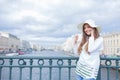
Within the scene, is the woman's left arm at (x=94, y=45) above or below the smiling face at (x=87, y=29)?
below

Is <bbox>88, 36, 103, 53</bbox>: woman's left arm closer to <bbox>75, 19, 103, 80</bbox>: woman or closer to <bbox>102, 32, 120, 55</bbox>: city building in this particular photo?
<bbox>75, 19, 103, 80</bbox>: woman

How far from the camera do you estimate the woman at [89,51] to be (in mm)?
3256

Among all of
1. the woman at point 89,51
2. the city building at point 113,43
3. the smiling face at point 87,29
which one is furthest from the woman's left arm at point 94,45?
the city building at point 113,43

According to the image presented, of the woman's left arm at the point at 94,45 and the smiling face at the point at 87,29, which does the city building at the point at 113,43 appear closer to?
the smiling face at the point at 87,29

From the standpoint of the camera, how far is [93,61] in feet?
10.8

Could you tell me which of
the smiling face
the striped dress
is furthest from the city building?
the striped dress

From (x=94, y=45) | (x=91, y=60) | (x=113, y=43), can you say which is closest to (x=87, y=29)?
(x=94, y=45)

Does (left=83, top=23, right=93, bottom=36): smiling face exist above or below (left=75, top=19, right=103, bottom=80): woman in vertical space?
above

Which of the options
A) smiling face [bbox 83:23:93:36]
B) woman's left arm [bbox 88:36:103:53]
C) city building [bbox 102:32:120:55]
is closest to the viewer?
woman's left arm [bbox 88:36:103:53]

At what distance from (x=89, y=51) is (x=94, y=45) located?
0.41ft

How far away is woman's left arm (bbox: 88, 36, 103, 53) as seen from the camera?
323cm

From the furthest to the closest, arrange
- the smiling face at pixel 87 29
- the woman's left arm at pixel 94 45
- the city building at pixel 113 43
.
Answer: the city building at pixel 113 43, the smiling face at pixel 87 29, the woman's left arm at pixel 94 45

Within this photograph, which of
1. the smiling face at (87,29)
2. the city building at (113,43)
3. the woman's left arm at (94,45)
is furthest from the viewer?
the city building at (113,43)

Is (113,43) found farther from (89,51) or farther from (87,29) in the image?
(89,51)
